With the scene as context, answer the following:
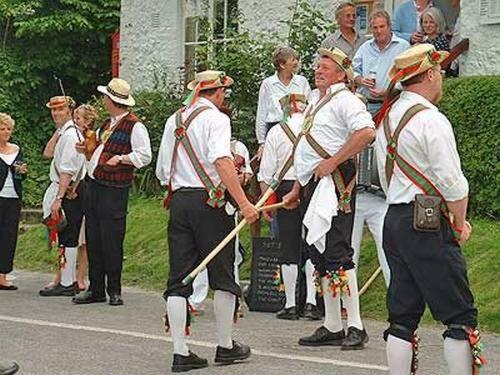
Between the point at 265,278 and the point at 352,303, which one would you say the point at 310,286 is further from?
the point at 352,303

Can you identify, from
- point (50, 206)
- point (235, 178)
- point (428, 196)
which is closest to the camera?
point (428, 196)

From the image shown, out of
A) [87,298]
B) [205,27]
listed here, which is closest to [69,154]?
[87,298]

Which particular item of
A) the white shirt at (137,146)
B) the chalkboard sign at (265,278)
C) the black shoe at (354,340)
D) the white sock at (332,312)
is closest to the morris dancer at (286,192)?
the chalkboard sign at (265,278)

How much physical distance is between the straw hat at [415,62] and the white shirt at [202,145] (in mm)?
1745

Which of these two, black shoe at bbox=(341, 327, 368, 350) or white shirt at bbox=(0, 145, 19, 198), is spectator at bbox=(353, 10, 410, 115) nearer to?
black shoe at bbox=(341, 327, 368, 350)

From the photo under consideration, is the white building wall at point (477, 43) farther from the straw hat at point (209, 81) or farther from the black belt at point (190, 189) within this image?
the black belt at point (190, 189)

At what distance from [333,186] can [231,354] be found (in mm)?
1525

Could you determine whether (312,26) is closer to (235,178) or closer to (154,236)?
(154,236)

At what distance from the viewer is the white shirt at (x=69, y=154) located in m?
13.1

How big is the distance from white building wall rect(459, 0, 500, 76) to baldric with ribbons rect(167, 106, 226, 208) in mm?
5780

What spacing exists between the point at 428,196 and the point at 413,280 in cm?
49

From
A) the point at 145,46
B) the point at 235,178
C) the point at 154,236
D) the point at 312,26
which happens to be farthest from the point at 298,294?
the point at 145,46

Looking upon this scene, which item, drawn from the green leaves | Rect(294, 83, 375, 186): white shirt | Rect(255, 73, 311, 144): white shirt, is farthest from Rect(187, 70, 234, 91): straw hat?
the green leaves

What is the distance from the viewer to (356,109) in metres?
9.23
